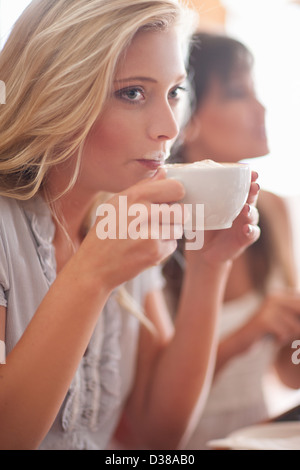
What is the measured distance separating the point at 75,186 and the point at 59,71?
20 cm

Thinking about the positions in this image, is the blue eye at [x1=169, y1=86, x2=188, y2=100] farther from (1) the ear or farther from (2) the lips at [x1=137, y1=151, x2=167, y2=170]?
(1) the ear

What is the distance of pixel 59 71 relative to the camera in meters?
0.82

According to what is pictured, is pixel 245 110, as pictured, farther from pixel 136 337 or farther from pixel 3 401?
pixel 3 401

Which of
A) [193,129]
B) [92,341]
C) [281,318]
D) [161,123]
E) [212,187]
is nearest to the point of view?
[212,187]

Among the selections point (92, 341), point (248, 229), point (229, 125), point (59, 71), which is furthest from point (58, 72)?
point (229, 125)

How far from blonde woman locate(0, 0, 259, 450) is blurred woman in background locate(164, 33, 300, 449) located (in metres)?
0.50

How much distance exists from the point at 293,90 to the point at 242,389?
1065 millimetres

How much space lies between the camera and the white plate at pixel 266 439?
2.51 feet

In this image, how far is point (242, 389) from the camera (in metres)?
1.61

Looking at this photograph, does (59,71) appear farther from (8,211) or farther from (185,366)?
(185,366)

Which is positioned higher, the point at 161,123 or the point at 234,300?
the point at 161,123

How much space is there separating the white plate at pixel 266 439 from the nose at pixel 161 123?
0.44 metres

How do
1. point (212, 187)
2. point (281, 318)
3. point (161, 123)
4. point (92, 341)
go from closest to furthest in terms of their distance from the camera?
1. point (212, 187)
2. point (161, 123)
3. point (92, 341)
4. point (281, 318)

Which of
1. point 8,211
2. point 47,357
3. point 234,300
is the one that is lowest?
point 47,357
